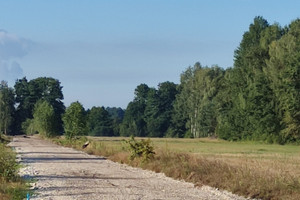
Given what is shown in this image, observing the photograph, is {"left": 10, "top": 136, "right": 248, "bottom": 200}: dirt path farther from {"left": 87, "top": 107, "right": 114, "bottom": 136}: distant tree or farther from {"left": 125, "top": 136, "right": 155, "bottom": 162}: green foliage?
{"left": 87, "top": 107, "right": 114, "bottom": 136}: distant tree

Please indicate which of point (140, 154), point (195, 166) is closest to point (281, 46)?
point (140, 154)

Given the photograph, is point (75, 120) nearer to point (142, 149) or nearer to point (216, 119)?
point (142, 149)

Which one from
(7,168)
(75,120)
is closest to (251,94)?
(75,120)

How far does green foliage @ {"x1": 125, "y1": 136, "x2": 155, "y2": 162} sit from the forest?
32.9 meters

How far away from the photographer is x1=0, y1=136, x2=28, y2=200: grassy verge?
55.9 feet

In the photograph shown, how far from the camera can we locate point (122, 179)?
2384 centimetres

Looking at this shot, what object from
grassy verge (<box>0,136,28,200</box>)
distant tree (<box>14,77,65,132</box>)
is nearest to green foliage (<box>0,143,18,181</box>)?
grassy verge (<box>0,136,28,200</box>)

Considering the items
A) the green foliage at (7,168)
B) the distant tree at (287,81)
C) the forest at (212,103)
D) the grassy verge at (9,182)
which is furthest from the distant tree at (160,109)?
the grassy verge at (9,182)

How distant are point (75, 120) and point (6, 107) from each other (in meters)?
77.9

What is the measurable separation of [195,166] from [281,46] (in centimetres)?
6013

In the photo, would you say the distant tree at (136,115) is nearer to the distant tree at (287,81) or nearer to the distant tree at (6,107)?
the distant tree at (6,107)

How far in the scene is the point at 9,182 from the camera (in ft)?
66.5

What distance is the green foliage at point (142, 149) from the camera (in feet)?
102

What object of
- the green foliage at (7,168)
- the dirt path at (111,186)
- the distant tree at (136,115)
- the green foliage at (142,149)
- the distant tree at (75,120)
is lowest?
the dirt path at (111,186)
